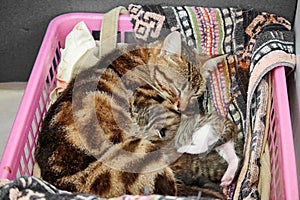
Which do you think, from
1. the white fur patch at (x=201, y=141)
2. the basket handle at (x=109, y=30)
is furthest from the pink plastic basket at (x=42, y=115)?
the white fur patch at (x=201, y=141)

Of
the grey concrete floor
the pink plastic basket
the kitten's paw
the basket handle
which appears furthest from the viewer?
the grey concrete floor

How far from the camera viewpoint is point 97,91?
4.20 feet

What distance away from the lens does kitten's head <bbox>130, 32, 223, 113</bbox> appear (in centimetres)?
139

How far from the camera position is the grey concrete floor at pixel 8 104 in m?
1.66

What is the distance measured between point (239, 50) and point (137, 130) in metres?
0.40

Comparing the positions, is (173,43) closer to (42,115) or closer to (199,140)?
(199,140)

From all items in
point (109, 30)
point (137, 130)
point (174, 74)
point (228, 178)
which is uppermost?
point (109, 30)

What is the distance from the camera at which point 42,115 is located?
1440 mm

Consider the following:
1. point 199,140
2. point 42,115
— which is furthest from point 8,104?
point 199,140

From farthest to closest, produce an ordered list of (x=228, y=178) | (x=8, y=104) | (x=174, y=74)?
1. (x=8, y=104)
2. (x=174, y=74)
3. (x=228, y=178)

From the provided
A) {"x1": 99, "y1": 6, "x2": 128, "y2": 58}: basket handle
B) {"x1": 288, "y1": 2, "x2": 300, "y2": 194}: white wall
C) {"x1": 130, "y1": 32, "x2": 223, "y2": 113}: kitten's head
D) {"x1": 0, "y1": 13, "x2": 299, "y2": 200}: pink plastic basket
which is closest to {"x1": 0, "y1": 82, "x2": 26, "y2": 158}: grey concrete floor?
{"x1": 0, "y1": 13, "x2": 299, "y2": 200}: pink plastic basket

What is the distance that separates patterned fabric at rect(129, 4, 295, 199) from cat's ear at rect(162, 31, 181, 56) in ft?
0.39

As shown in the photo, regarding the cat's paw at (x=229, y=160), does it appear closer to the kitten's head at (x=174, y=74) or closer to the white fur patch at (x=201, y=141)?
the white fur patch at (x=201, y=141)

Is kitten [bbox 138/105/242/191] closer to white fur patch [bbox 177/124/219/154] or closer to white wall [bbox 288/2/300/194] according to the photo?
white fur patch [bbox 177/124/219/154]
